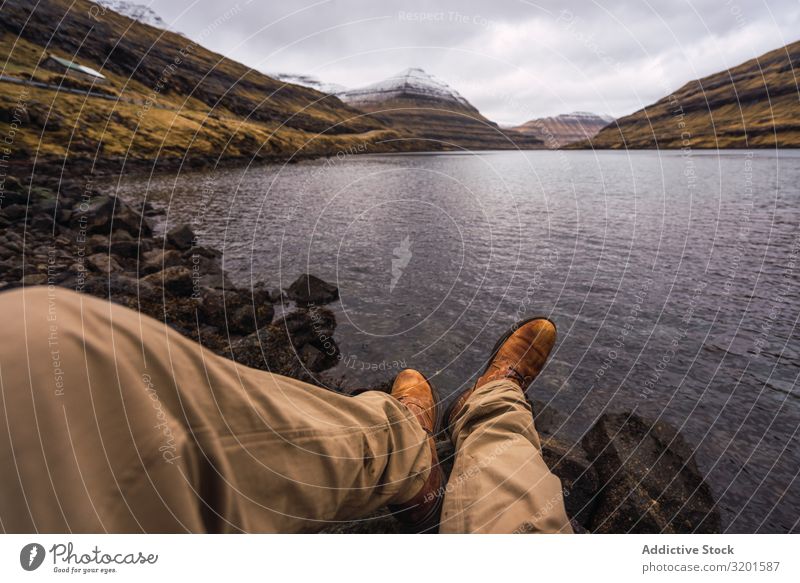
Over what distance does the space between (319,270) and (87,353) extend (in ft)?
37.7

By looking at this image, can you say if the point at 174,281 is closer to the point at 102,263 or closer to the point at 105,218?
the point at 102,263

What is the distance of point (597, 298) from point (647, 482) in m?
6.94

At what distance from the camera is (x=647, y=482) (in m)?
4.56

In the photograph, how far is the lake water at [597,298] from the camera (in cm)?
616

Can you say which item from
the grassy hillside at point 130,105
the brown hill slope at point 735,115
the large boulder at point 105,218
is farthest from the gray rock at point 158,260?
the brown hill slope at point 735,115

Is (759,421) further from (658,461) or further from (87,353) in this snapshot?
(87,353)

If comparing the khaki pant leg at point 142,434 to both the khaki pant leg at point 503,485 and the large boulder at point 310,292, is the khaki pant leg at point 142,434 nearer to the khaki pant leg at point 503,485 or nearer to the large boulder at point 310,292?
the khaki pant leg at point 503,485

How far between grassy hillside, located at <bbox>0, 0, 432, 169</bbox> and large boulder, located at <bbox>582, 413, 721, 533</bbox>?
10211 millimetres

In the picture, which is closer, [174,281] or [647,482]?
[647,482]

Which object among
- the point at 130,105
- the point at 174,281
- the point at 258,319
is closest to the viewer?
the point at 258,319

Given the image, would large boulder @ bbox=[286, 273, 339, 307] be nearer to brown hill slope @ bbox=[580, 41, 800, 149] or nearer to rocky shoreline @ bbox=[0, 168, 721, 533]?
rocky shoreline @ bbox=[0, 168, 721, 533]

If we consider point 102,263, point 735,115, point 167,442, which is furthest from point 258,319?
point 735,115

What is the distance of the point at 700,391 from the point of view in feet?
22.2
